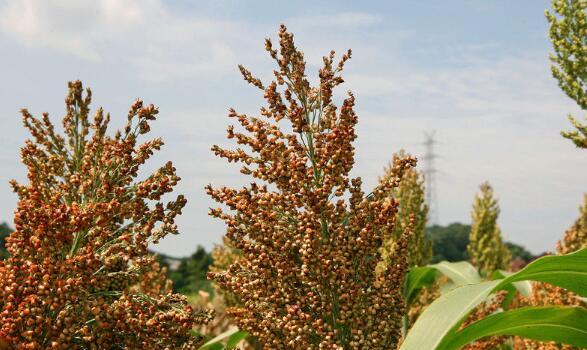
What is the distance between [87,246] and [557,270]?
229 centimetres

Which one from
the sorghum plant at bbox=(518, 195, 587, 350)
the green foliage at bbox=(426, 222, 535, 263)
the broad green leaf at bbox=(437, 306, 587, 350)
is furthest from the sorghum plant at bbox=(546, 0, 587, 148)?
the green foliage at bbox=(426, 222, 535, 263)

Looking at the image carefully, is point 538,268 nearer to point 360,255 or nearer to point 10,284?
point 360,255

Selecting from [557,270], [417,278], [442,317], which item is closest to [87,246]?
[442,317]

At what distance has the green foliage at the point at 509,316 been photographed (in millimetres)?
2662

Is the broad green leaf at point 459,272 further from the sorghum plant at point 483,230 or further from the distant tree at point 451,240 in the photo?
the distant tree at point 451,240

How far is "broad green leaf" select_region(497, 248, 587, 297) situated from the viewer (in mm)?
2943

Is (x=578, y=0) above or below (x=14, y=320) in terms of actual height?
above

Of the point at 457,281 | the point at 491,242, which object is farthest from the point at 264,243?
the point at 491,242

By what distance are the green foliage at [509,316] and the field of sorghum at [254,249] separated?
0.01 meters

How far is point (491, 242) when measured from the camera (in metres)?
15.3

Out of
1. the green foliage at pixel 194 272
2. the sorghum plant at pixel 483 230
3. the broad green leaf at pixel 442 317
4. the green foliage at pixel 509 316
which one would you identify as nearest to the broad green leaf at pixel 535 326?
the green foliage at pixel 509 316

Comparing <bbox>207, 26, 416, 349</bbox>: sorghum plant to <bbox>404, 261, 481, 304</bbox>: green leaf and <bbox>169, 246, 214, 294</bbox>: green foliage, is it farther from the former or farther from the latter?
<bbox>169, 246, 214, 294</bbox>: green foliage

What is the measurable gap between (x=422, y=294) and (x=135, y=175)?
19.5 ft

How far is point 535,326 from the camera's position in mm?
3453
